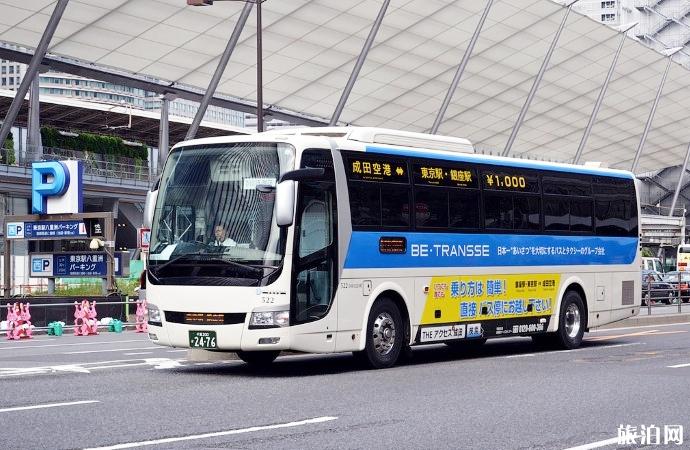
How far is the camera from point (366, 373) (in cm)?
1622

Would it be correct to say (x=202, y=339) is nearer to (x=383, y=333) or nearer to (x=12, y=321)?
(x=383, y=333)

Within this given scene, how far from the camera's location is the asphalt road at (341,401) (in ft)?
31.9

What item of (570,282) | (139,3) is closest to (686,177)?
(139,3)

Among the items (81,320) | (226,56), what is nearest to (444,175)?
(81,320)

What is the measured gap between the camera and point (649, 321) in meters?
31.7

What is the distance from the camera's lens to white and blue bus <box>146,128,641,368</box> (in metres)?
15.5

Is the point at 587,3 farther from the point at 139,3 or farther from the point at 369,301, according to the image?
the point at 369,301

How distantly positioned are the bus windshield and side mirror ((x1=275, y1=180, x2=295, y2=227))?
40 centimetres

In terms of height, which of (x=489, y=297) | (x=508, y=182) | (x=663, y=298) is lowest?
(x=663, y=298)

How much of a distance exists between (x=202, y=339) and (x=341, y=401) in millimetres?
3500

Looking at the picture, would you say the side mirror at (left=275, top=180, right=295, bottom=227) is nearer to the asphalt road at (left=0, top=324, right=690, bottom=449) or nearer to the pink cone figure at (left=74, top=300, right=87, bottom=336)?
the asphalt road at (left=0, top=324, right=690, bottom=449)

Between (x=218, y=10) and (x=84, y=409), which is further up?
(x=218, y=10)

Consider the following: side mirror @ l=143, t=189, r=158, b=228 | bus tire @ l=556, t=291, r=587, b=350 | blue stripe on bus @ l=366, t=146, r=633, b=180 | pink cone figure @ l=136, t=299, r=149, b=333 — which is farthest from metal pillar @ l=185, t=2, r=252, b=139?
side mirror @ l=143, t=189, r=158, b=228

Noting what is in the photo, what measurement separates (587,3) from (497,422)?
159057mm
